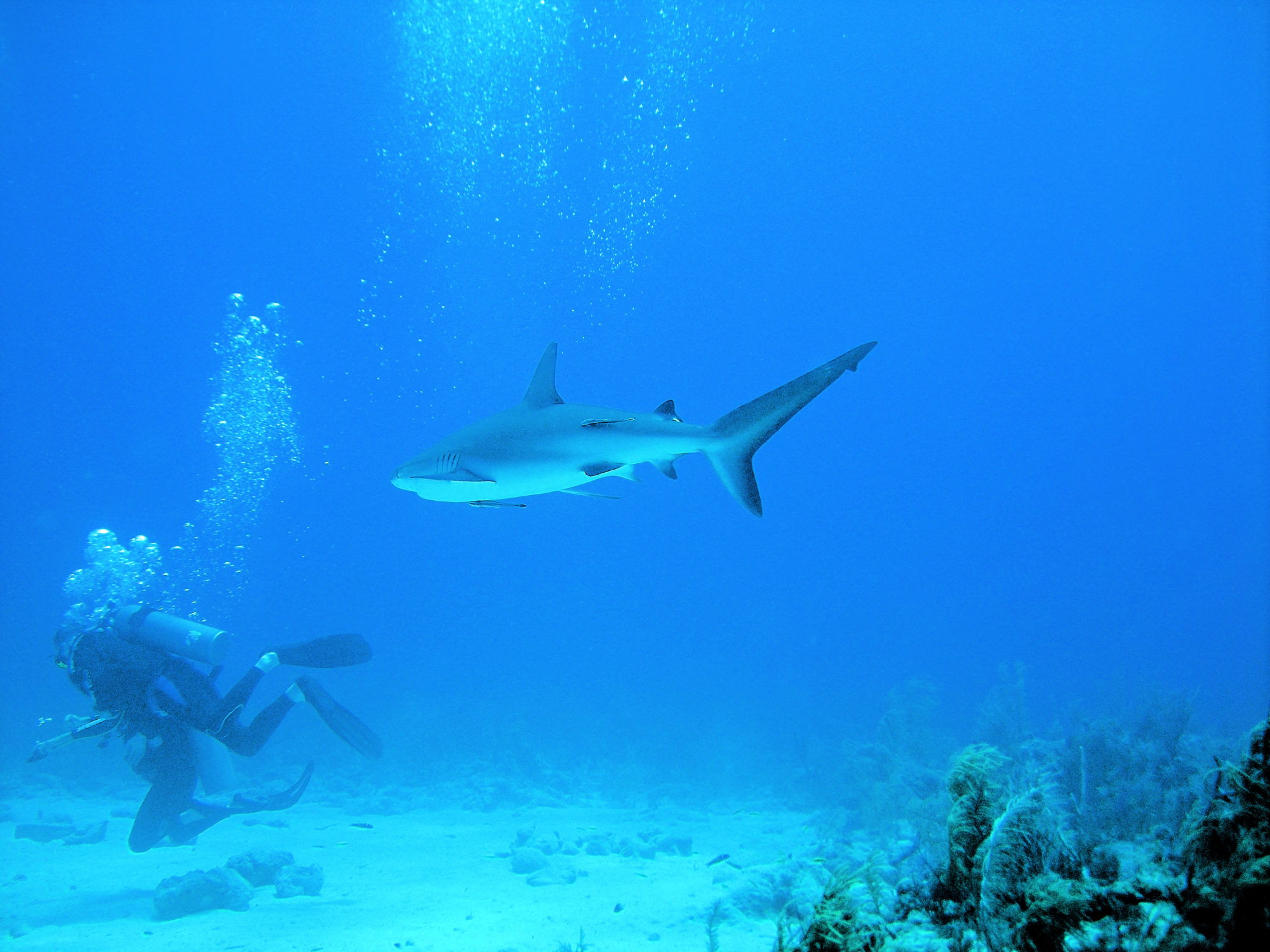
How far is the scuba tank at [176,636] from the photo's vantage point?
28.1ft

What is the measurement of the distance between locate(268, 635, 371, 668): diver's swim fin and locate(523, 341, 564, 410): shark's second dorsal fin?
8.26 m

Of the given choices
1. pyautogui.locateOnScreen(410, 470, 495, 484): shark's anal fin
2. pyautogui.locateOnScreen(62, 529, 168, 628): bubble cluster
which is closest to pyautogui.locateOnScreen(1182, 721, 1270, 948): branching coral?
pyautogui.locateOnScreen(410, 470, 495, 484): shark's anal fin

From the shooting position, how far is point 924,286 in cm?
6856

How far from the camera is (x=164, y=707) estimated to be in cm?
825

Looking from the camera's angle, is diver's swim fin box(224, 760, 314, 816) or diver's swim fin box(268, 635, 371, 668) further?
diver's swim fin box(268, 635, 371, 668)

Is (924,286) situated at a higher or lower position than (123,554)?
higher

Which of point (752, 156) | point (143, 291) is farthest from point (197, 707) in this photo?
point (143, 291)

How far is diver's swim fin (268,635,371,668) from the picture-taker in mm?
10086

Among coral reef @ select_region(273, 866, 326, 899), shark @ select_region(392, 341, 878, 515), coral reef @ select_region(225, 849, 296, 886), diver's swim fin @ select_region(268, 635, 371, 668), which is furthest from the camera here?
diver's swim fin @ select_region(268, 635, 371, 668)

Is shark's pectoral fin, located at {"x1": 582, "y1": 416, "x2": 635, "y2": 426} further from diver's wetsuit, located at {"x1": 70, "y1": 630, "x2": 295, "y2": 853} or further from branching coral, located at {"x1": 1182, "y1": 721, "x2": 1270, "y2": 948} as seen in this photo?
diver's wetsuit, located at {"x1": 70, "y1": 630, "x2": 295, "y2": 853}

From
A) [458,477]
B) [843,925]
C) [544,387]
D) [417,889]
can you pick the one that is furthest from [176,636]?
[843,925]

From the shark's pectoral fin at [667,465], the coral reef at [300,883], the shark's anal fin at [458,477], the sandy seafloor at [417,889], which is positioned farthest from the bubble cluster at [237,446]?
the shark's pectoral fin at [667,465]

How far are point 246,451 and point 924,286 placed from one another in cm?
10192

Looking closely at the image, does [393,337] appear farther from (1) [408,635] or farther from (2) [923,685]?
(2) [923,685]
